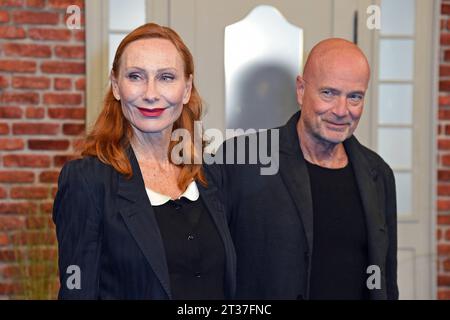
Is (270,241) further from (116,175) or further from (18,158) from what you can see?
(18,158)

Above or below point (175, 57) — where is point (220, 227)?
below

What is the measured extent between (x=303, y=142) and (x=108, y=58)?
5.27 ft

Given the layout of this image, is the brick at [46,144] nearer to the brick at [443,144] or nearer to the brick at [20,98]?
the brick at [20,98]

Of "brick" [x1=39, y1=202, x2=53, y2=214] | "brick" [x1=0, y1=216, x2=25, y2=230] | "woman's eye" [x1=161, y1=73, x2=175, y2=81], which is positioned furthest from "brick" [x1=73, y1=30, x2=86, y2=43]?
"woman's eye" [x1=161, y1=73, x2=175, y2=81]

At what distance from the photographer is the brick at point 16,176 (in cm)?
347

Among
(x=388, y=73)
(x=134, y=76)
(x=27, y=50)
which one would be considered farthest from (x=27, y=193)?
(x=388, y=73)

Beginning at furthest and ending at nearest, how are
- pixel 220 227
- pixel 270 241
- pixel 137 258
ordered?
pixel 270 241
pixel 220 227
pixel 137 258

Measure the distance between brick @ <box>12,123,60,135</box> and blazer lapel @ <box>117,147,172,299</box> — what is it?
178 cm

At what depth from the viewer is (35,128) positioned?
3.49 m

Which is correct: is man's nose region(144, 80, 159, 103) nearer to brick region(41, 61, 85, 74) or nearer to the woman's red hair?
the woman's red hair

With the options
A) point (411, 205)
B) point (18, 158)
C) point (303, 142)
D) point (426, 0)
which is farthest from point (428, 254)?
point (18, 158)

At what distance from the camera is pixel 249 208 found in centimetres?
222

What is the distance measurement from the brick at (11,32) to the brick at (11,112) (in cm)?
35

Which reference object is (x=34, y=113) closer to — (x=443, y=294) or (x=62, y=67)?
(x=62, y=67)
